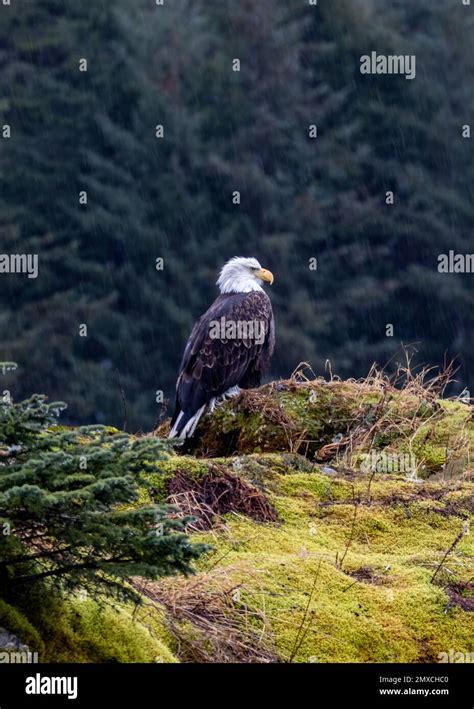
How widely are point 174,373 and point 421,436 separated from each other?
564 inches

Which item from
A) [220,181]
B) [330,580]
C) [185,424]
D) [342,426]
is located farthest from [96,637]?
[220,181]

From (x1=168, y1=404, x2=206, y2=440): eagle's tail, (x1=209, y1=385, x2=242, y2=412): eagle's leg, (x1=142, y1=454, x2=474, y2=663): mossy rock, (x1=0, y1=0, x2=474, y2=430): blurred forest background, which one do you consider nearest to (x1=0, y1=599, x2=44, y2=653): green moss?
(x1=142, y1=454, x2=474, y2=663): mossy rock

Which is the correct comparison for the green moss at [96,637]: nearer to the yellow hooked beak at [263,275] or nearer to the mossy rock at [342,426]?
the mossy rock at [342,426]

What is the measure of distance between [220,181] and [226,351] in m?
13.6

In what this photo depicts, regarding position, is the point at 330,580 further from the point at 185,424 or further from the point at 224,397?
the point at 224,397

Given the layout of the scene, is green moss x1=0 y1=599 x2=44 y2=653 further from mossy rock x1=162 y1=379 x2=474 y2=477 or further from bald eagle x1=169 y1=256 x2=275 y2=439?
bald eagle x1=169 y1=256 x2=275 y2=439

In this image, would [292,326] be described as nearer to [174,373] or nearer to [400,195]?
[174,373]

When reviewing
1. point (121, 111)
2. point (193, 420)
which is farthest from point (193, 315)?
point (193, 420)

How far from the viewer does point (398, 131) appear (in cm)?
2381

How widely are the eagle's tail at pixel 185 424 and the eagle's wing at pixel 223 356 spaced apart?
0.10m

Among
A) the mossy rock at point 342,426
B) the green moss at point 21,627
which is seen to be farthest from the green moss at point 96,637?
the mossy rock at point 342,426

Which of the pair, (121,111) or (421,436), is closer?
(421,436)

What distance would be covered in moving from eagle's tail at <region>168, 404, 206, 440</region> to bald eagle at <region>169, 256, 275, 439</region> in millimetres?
53

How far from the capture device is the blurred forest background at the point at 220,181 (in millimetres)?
21109
